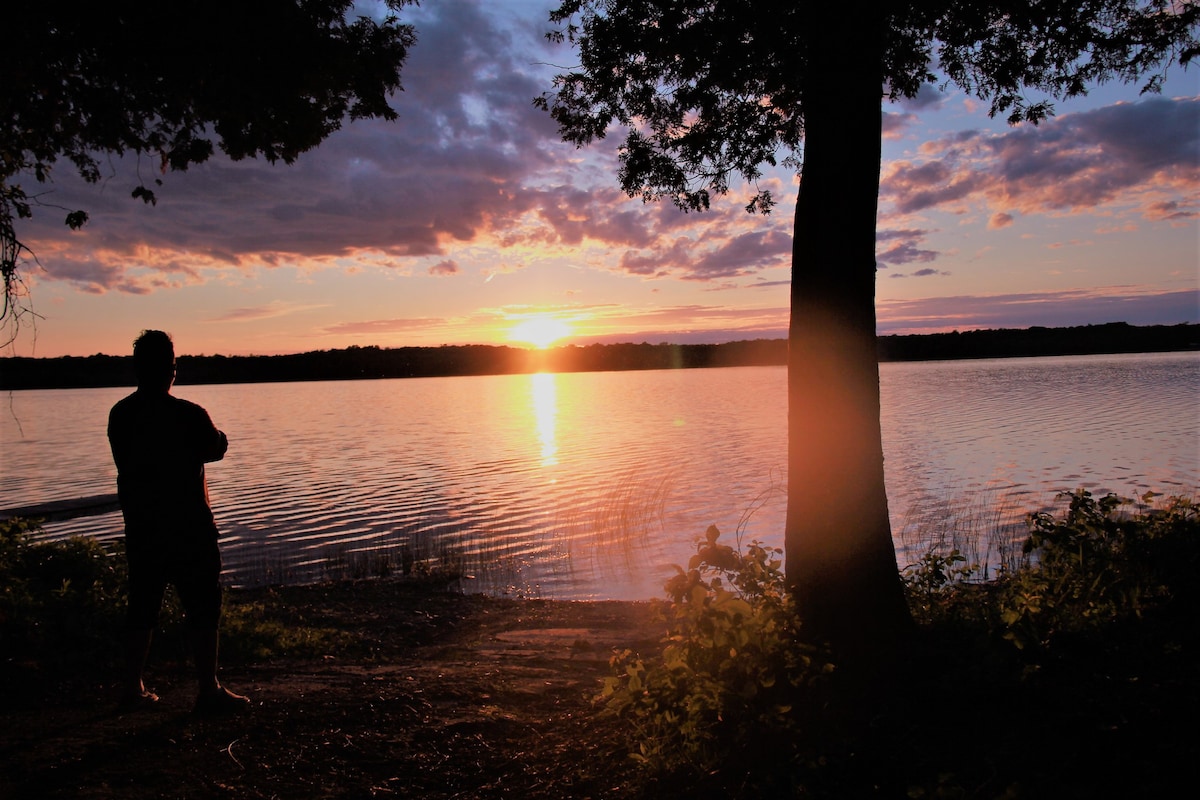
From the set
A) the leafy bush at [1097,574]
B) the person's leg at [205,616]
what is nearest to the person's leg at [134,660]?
A: the person's leg at [205,616]

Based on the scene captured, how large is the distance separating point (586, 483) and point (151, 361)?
66.7 ft

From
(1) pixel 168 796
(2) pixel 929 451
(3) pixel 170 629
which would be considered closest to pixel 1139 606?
(1) pixel 168 796

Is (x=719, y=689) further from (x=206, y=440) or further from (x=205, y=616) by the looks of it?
(x=206, y=440)

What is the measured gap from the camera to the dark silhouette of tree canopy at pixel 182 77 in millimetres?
6621

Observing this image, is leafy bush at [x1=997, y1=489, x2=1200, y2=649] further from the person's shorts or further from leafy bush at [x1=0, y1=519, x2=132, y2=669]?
leafy bush at [x1=0, y1=519, x2=132, y2=669]

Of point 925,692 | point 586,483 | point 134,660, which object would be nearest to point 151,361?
point 134,660

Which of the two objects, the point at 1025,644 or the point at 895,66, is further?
the point at 895,66

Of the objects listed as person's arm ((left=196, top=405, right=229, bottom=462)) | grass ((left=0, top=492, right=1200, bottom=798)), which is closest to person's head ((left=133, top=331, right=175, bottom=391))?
person's arm ((left=196, top=405, right=229, bottom=462))

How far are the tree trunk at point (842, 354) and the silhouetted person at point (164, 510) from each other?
4485 mm

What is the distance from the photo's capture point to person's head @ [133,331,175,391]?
5309 mm

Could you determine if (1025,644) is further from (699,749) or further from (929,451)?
(929,451)

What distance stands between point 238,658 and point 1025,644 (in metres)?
7.27

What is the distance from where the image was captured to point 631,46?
9297 mm

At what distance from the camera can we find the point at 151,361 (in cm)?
532
